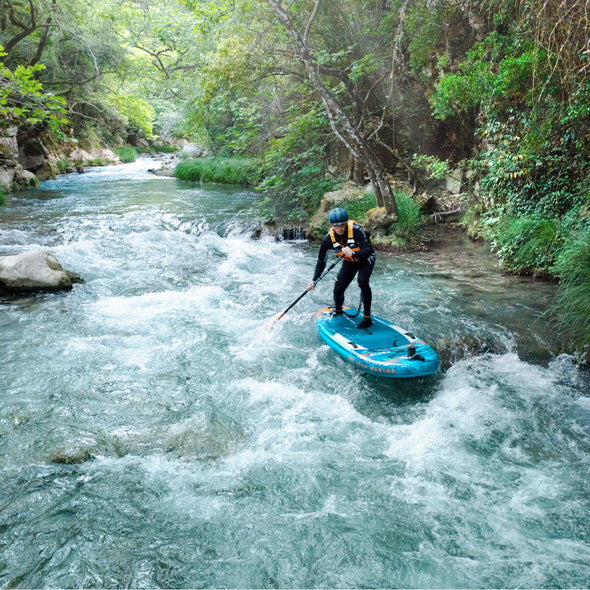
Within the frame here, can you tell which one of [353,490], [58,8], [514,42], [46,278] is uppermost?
[58,8]

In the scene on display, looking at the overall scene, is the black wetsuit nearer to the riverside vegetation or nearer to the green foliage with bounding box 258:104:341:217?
the riverside vegetation

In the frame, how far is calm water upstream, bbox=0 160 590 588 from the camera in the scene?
2514mm

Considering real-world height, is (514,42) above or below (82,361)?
above

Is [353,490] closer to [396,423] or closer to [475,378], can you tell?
[396,423]

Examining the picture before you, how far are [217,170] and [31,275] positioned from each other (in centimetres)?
1292

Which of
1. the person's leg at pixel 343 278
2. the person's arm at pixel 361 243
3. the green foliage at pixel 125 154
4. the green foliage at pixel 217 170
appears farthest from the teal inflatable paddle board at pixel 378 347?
the green foliage at pixel 125 154

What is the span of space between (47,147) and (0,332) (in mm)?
17965

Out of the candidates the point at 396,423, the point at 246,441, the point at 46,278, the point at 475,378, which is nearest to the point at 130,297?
the point at 46,278

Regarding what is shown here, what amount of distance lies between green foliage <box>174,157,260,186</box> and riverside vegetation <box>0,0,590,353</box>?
4570 millimetres

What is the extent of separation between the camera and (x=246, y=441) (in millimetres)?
3533

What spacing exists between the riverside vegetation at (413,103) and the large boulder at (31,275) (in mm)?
1919

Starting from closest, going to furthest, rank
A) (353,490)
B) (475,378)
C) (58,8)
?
1. (353,490)
2. (475,378)
3. (58,8)

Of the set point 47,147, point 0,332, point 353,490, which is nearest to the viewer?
point 353,490

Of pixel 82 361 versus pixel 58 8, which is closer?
pixel 82 361
